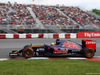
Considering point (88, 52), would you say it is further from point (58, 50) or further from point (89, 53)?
point (58, 50)

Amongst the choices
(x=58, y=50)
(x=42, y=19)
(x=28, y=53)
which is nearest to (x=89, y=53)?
(x=58, y=50)

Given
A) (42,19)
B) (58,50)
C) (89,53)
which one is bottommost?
(89,53)

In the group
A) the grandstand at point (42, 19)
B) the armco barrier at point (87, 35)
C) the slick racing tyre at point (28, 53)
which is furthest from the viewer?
the grandstand at point (42, 19)

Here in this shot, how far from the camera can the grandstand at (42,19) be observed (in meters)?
20.8

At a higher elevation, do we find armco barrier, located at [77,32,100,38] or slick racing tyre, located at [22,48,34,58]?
armco barrier, located at [77,32,100,38]

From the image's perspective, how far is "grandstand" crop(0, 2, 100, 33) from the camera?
20.8 meters

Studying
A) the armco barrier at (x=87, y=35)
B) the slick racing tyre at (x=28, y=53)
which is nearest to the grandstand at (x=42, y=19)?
the armco barrier at (x=87, y=35)

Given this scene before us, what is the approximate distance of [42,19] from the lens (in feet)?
85.0

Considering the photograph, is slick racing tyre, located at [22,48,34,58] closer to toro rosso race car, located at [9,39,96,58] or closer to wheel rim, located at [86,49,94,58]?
toro rosso race car, located at [9,39,96,58]

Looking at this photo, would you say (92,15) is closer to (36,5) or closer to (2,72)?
(36,5)

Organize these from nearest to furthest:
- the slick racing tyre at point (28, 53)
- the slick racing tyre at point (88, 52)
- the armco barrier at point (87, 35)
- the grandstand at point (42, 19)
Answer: the slick racing tyre at point (28, 53), the slick racing tyre at point (88, 52), the armco barrier at point (87, 35), the grandstand at point (42, 19)

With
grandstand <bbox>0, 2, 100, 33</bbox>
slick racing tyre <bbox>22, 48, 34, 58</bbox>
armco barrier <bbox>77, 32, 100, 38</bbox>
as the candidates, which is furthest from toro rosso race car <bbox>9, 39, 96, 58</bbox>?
grandstand <bbox>0, 2, 100, 33</bbox>

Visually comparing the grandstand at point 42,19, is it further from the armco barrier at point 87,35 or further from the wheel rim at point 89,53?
the wheel rim at point 89,53

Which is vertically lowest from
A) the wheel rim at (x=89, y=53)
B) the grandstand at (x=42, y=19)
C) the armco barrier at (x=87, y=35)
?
the wheel rim at (x=89, y=53)
